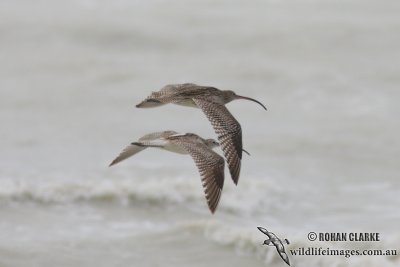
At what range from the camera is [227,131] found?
7.56 metres

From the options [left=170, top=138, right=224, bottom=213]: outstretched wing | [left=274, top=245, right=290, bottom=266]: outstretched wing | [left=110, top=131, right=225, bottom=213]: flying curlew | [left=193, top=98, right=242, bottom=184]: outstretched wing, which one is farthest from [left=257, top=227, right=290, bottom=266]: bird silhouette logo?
[left=193, top=98, right=242, bottom=184]: outstretched wing

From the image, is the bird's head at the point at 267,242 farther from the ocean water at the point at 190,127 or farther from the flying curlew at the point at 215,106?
the flying curlew at the point at 215,106

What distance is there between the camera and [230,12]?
17875 millimetres

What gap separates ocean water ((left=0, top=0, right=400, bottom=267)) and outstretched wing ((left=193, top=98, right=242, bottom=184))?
1891mm

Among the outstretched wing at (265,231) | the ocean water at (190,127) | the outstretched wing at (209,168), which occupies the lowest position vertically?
the outstretched wing at (209,168)

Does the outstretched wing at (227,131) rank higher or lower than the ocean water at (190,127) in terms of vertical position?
lower

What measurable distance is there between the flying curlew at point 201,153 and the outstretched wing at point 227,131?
Result: 0.31 ft

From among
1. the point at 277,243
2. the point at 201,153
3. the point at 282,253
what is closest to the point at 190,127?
the point at 277,243

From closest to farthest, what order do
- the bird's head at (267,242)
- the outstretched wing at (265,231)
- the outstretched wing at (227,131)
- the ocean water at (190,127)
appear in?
the outstretched wing at (227,131)
the bird's head at (267,242)
the outstretched wing at (265,231)
the ocean water at (190,127)

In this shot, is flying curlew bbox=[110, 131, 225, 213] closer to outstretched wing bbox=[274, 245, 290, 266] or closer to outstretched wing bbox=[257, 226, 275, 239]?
outstretched wing bbox=[274, 245, 290, 266]

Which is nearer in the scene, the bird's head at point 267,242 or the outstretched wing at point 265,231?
the bird's head at point 267,242

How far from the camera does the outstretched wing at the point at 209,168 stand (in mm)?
7020

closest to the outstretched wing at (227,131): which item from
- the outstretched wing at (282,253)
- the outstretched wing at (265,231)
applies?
the outstretched wing at (282,253)

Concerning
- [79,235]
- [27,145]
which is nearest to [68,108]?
[27,145]
